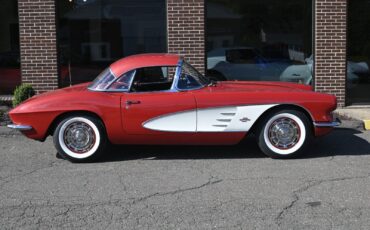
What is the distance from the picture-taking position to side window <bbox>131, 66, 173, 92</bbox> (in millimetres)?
7066

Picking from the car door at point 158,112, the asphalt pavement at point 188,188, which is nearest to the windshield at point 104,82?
the car door at point 158,112

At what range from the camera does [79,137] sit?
6.82 meters

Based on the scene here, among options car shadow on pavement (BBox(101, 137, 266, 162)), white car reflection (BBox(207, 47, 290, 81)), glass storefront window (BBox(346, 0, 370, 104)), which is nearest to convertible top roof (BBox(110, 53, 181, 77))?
car shadow on pavement (BBox(101, 137, 266, 162))

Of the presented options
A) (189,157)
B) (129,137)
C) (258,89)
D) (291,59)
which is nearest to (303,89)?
(258,89)

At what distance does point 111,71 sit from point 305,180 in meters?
2.91

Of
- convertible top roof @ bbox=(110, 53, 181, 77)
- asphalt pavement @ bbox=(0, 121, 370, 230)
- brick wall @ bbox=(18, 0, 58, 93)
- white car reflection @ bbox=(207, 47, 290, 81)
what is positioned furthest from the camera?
white car reflection @ bbox=(207, 47, 290, 81)

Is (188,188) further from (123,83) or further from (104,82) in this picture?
(104,82)

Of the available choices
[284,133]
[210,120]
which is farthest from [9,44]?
[284,133]

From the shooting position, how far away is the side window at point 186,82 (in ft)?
22.8

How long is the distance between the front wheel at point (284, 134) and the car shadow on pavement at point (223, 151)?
0.24m

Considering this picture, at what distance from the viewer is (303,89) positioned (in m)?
7.58

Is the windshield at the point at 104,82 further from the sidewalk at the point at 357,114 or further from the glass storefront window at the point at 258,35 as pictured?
the sidewalk at the point at 357,114

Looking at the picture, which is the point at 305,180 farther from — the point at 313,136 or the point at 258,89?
the point at 258,89

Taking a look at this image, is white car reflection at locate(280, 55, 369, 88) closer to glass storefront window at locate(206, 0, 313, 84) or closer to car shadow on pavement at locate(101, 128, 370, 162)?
glass storefront window at locate(206, 0, 313, 84)
